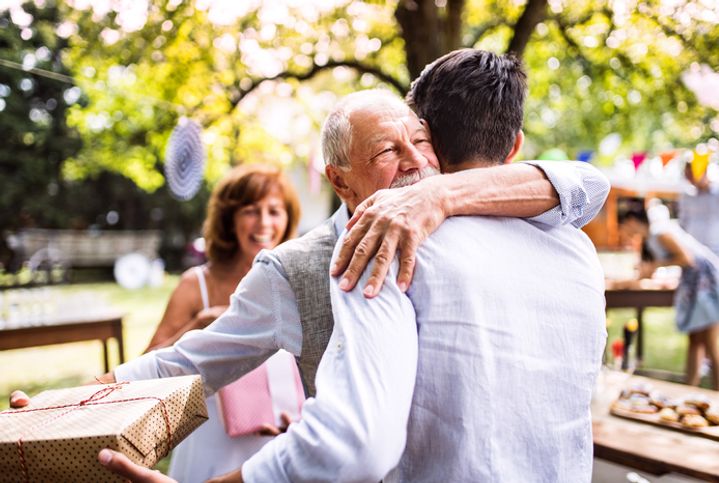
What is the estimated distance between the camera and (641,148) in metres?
28.7

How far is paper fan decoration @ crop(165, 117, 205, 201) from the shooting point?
6.15 meters

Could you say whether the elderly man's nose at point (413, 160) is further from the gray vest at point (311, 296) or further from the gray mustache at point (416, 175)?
the gray vest at point (311, 296)

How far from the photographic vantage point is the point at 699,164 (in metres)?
5.68

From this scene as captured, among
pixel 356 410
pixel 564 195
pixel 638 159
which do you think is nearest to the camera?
pixel 356 410

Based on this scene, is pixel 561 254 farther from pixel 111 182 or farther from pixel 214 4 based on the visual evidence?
pixel 111 182

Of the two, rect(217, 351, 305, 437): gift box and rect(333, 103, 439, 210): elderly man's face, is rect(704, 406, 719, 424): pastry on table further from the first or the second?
rect(333, 103, 439, 210): elderly man's face

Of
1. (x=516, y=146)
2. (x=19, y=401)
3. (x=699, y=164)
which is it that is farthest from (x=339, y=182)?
(x=699, y=164)

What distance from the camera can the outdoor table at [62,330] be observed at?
476 centimetres

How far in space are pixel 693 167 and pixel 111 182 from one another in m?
17.7

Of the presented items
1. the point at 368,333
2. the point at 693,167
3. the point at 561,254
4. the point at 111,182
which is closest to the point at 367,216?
the point at 368,333

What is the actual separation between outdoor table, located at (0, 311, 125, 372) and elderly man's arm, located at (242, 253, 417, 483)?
15.5 feet

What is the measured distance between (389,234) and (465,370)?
0.89 feet

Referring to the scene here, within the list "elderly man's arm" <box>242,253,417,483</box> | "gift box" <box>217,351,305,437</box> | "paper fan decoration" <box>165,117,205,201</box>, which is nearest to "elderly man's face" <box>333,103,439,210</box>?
"elderly man's arm" <box>242,253,417,483</box>

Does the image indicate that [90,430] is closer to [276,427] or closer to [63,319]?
[276,427]
